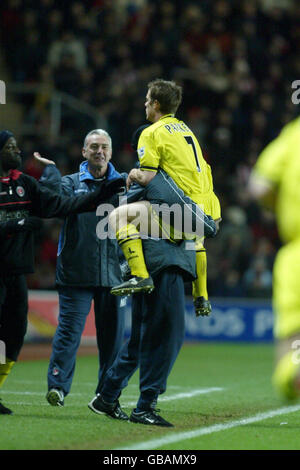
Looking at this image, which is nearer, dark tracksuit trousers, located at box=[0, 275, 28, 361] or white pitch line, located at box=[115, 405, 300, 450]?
white pitch line, located at box=[115, 405, 300, 450]

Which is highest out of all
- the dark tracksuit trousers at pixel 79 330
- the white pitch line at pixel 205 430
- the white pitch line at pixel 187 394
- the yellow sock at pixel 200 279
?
the yellow sock at pixel 200 279

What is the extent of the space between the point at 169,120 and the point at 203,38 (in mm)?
11872

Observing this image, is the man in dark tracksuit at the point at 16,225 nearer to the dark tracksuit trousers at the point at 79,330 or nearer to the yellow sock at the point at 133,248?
the dark tracksuit trousers at the point at 79,330

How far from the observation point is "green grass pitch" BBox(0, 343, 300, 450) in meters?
5.36

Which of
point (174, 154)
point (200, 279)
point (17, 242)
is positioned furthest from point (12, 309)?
point (174, 154)

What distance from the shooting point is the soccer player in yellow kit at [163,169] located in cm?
600

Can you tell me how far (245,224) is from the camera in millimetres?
16047

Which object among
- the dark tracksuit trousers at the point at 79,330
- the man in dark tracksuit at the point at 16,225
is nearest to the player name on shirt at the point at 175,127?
the man in dark tracksuit at the point at 16,225

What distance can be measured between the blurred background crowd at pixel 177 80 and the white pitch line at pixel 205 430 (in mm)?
8234

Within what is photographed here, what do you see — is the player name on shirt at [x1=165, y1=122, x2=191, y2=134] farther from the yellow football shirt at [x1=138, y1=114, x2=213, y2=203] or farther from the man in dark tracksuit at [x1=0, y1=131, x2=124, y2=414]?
the man in dark tracksuit at [x1=0, y1=131, x2=124, y2=414]

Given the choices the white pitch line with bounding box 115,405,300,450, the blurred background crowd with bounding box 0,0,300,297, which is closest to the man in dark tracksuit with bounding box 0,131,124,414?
the white pitch line with bounding box 115,405,300,450

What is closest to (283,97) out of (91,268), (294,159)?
(91,268)

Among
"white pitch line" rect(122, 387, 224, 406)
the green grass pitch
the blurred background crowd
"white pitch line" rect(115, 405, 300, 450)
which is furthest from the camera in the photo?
the blurred background crowd

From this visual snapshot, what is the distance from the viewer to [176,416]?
6.75m
